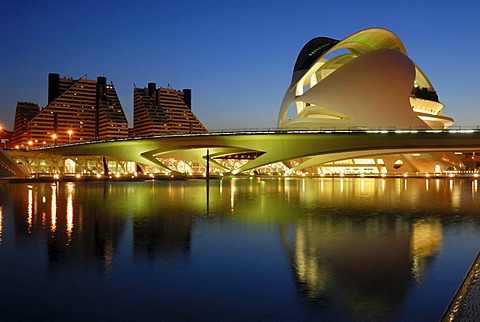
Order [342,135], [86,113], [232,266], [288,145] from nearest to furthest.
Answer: [232,266] < [342,135] < [288,145] < [86,113]

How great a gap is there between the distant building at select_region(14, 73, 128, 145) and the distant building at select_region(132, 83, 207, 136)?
7786mm

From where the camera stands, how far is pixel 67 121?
16150cm

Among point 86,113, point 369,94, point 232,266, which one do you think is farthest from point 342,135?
point 86,113

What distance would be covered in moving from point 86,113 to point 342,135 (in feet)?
452

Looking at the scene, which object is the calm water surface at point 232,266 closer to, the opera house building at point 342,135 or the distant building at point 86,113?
the opera house building at point 342,135

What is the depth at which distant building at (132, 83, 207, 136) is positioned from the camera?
165 meters

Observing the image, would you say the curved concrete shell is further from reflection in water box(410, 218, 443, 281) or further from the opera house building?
reflection in water box(410, 218, 443, 281)

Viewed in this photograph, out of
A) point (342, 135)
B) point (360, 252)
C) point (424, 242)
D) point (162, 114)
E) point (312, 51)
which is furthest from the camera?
point (162, 114)

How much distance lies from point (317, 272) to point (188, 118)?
166 m

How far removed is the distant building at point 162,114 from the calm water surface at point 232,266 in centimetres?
15076

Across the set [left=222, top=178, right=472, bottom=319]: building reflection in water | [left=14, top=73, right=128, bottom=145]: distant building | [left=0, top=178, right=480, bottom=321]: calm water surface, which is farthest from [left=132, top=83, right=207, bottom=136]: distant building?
[left=0, top=178, right=480, bottom=321]: calm water surface

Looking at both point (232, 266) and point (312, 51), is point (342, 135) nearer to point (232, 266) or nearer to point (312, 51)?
point (312, 51)

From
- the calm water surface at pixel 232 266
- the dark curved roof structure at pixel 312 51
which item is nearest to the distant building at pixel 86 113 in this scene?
the dark curved roof structure at pixel 312 51

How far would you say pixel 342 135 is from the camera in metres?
47.5
